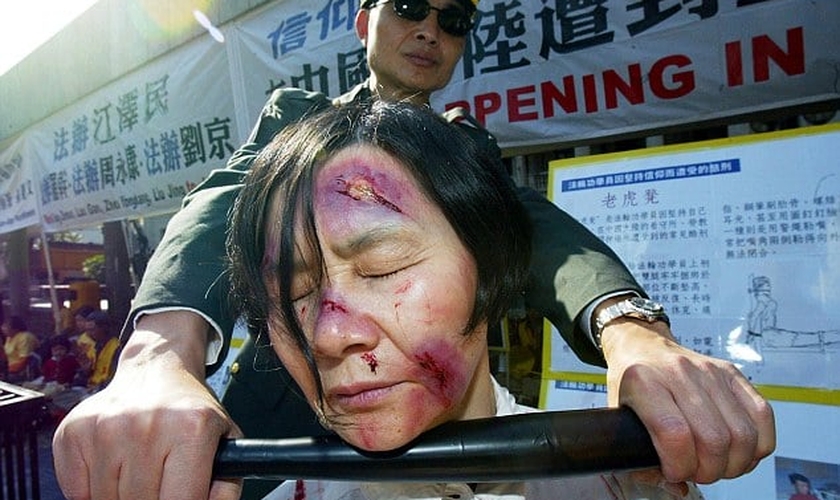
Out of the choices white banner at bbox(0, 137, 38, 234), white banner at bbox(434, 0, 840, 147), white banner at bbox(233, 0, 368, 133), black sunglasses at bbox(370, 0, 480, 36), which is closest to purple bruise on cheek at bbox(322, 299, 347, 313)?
black sunglasses at bbox(370, 0, 480, 36)

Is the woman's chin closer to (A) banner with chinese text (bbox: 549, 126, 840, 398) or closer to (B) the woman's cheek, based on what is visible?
(B) the woman's cheek

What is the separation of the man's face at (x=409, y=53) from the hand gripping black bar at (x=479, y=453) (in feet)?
2.95

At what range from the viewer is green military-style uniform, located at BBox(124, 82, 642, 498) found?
35.0 inches

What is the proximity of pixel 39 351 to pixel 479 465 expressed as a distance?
793 cm

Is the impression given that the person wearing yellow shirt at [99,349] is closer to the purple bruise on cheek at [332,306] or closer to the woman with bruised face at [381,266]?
the woman with bruised face at [381,266]

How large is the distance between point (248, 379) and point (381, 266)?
58 cm

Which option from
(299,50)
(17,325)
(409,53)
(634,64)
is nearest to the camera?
(409,53)

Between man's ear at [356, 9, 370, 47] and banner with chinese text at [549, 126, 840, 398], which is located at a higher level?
man's ear at [356, 9, 370, 47]

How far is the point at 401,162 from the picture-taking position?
836mm

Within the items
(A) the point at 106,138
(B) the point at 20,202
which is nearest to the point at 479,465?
(A) the point at 106,138

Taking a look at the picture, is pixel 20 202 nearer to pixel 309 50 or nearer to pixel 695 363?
pixel 309 50

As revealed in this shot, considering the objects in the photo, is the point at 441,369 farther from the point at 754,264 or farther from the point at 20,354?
the point at 20,354

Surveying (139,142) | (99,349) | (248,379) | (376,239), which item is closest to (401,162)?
(376,239)

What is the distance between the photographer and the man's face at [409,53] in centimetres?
146
